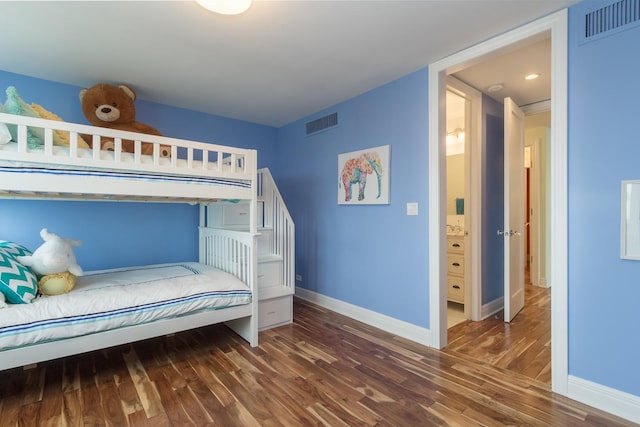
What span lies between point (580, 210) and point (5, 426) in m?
3.26

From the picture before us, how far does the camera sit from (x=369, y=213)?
9.83ft

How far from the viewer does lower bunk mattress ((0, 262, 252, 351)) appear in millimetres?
1683

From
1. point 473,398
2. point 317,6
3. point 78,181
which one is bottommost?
point 473,398

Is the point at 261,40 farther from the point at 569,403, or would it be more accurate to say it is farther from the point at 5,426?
the point at 569,403

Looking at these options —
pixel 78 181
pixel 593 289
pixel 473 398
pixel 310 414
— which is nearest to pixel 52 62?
pixel 78 181

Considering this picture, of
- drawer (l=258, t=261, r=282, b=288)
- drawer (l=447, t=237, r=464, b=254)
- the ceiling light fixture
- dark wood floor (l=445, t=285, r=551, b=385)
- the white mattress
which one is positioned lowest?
dark wood floor (l=445, t=285, r=551, b=385)

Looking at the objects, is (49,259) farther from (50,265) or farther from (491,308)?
(491,308)

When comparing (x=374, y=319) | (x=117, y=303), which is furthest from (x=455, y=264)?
(x=117, y=303)

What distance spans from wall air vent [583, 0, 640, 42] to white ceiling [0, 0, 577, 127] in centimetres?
17

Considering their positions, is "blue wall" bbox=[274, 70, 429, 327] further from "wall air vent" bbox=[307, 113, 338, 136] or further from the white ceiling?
the white ceiling

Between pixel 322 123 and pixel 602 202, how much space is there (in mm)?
2602

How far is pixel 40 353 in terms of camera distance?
1716 millimetres

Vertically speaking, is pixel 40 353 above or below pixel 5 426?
above

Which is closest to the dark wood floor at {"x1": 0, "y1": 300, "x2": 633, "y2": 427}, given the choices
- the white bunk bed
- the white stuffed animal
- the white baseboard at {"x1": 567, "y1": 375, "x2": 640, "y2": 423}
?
the white baseboard at {"x1": 567, "y1": 375, "x2": 640, "y2": 423}
